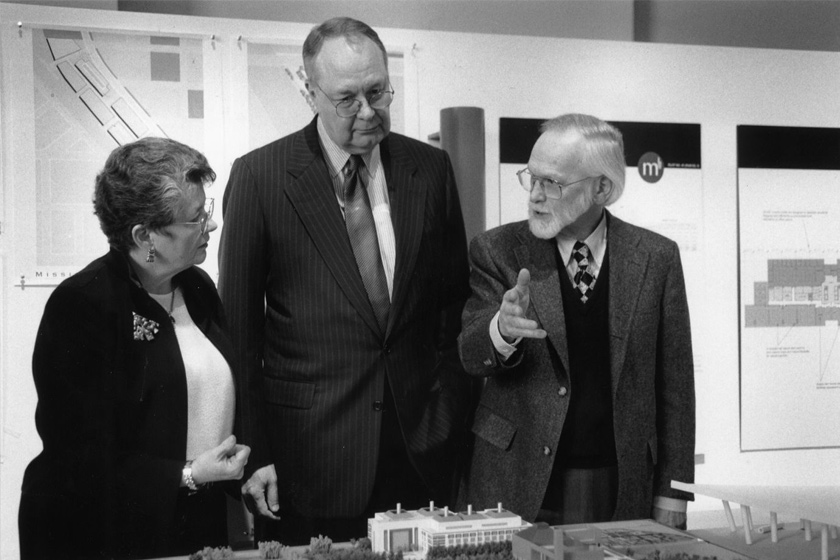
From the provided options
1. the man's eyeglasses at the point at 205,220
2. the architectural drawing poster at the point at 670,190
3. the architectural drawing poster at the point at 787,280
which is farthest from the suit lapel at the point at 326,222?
the architectural drawing poster at the point at 787,280

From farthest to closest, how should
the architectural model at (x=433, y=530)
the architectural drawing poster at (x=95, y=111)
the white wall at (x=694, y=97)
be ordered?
1. the white wall at (x=694, y=97)
2. the architectural drawing poster at (x=95, y=111)
3. the architectural model at (x=433, y=530)

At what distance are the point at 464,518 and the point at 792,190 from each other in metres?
2.35

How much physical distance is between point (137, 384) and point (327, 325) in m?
0.54

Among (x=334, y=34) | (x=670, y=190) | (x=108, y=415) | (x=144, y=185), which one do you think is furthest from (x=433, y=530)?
(x=670, y=190)

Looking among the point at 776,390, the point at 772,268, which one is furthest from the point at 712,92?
the point at 776,390

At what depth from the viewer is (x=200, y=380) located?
7.87ft

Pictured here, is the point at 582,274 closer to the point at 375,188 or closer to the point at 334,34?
the point at 375,188

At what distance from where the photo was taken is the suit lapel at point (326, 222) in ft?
8.31

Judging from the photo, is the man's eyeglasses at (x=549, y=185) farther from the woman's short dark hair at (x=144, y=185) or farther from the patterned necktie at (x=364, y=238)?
the woman's short dark hair at (x=144, y=185)

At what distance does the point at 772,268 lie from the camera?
12.1 feet

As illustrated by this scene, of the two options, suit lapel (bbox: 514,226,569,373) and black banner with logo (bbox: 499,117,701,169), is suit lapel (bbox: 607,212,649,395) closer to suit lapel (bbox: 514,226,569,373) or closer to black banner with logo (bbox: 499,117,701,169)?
suit lapel (bbox: 514,226,569,373)

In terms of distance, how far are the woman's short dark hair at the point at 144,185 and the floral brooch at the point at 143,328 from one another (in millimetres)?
184

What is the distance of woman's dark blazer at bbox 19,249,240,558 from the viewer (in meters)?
2.28

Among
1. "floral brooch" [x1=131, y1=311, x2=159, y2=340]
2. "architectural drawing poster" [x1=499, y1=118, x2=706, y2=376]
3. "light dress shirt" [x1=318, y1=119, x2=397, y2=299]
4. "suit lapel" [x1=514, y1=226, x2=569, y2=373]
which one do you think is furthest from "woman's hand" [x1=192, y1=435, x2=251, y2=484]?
"architectural drawing poster" [x1=499, y1=118, x2=706, y2=376]
